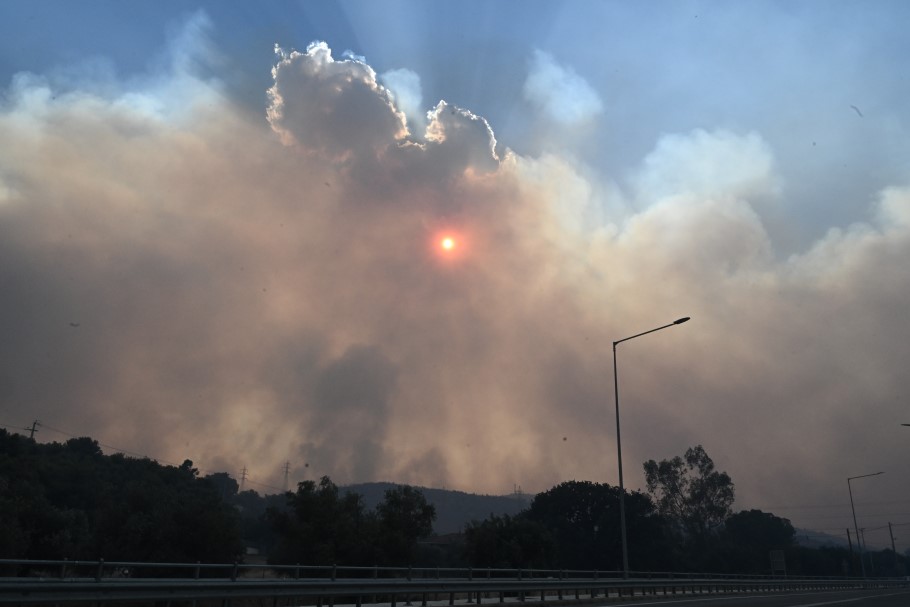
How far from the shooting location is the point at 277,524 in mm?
63062

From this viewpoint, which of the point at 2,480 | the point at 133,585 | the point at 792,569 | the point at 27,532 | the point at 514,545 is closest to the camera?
the point at 133,585

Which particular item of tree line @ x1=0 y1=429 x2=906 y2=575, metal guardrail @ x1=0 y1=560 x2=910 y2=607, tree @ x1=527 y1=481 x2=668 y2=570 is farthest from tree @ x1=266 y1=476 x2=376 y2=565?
tree @ x1=527 y1=481 x2=668 y2=570

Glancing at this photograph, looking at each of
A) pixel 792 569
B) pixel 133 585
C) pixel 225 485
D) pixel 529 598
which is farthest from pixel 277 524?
pixel 225 485

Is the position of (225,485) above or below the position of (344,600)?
above

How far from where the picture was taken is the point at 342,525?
2343 inches

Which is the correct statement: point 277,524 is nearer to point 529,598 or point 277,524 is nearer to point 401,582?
point 529,598

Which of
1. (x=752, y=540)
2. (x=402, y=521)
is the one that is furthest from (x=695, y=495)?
(x=402, y=521)

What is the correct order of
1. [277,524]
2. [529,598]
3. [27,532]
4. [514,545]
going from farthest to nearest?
[514,545] < [277,524] < [27,532] < [529,598]

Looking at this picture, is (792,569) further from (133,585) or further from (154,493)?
(133,585)

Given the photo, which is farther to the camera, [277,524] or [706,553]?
[706,553]

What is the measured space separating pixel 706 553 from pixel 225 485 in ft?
441

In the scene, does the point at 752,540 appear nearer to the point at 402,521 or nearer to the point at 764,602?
the point at 402,521

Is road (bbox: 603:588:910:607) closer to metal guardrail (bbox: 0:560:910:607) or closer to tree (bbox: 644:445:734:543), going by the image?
metal guardrail (bbox: 0:560:910:607)

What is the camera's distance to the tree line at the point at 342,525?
52594 mm
